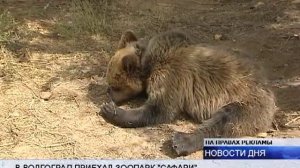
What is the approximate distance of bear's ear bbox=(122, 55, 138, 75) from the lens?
550cm

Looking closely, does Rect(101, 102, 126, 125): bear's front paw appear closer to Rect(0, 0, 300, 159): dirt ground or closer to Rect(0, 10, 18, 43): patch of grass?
Rect(0, 0, 300, 159): dirt ground

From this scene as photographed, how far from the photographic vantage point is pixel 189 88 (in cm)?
541

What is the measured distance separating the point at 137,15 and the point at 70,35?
1304 mm

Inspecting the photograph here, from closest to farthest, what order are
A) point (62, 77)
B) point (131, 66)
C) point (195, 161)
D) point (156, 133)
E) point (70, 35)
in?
point (195, 161), point (156, 133), point (131, 66), point (62, 77), point (70, 35)

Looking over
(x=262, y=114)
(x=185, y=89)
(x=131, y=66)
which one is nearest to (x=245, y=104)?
(x=262, y=114)

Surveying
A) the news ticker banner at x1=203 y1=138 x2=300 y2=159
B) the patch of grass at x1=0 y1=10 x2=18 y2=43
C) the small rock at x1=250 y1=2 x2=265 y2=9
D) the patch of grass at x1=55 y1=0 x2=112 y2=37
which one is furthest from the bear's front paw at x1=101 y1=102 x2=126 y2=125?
the small rock at x1=250 y1=2 x2=265 y2=9

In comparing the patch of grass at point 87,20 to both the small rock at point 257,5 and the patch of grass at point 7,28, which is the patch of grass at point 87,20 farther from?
the small rock at point 257,5

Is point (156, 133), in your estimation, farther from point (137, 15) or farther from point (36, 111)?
point (137, 15)

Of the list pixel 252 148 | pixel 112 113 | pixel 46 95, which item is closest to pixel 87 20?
pixel 46 95

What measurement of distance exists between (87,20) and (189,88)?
2287 mm

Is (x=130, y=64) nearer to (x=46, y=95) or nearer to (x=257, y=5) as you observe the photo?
(x=46, y=95)

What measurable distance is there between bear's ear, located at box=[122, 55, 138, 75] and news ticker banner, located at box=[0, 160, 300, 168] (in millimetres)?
1155

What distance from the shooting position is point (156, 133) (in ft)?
16.9

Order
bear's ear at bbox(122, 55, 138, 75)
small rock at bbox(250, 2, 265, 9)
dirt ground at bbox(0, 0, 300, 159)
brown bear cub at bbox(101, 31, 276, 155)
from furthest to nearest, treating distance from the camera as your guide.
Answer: small rock at bbox(250, 2, 265, 9), bear's ear at bbox(122, 55, 138, 75), brown bear cub at bbox(101, 31, 276, 155), dirt ground at bbox(0, 0, 300, 159)
